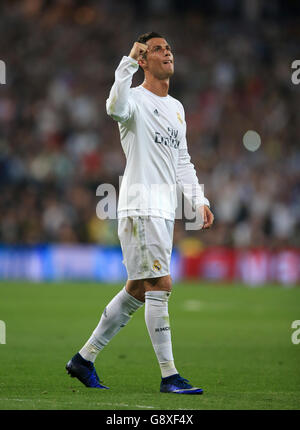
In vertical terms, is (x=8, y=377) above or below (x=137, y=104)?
below

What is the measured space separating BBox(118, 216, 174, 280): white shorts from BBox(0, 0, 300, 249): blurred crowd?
1509 centimetres

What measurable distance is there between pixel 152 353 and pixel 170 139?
3.20 meters

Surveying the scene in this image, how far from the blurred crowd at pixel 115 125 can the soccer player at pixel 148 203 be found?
1489cm

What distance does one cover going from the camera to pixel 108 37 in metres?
26.7

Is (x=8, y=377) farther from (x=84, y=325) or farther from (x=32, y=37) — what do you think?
(x=32, y=37)

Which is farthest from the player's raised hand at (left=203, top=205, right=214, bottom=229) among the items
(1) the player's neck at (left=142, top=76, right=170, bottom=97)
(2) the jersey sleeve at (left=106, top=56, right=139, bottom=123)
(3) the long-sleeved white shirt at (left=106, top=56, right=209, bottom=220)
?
(2) the jersey sleeve at (left=106, top=56, right=139, bottom=123)

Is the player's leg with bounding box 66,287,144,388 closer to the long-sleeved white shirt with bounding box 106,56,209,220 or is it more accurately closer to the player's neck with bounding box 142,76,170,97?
the long-sleeved white shirt with bounding box 106,56,209,220

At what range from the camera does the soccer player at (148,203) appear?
655 cm

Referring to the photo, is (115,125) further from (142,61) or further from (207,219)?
(207,219)

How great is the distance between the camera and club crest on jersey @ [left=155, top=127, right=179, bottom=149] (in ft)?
22.5

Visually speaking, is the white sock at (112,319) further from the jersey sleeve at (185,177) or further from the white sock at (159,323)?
the jersey sleeve at (185,177)

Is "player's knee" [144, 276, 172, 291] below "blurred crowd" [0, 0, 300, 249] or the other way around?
below
